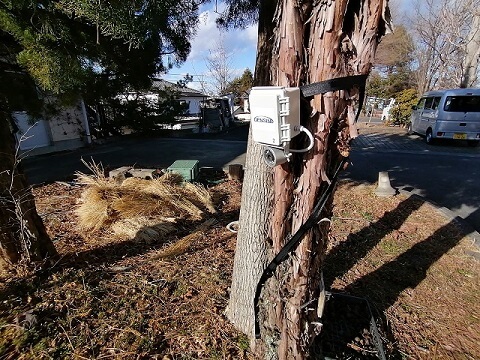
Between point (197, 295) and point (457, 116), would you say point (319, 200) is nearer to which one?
point (197, 295)

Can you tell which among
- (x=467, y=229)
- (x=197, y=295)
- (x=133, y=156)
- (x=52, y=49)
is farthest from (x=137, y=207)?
(x=133, y=156)

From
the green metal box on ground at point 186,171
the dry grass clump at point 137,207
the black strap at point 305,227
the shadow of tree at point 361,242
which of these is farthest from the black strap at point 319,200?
the green metal box on ground at point 186,171

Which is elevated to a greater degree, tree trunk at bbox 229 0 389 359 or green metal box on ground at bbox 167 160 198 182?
tree trunk at bbox 229 0 389 359

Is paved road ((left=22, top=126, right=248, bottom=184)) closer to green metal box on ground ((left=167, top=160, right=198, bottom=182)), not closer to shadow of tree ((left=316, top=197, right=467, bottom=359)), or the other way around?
green metal box on ground ((left=167, top=160, right=198, bottom=182))

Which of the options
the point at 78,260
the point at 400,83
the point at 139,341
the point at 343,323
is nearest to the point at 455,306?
the point at 343,323

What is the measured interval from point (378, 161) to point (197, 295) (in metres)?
7.30

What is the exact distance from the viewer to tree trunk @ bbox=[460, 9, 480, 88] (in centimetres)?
1111

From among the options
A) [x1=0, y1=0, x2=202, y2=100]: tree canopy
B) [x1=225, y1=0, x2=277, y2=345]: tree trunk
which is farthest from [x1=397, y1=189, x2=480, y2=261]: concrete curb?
[x1=0, y1=0, x2=202, y2=100]: tree canopy

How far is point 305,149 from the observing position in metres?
1.09

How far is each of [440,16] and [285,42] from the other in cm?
1809

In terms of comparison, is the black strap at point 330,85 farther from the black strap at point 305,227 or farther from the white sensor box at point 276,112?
the black strap at point 305,227

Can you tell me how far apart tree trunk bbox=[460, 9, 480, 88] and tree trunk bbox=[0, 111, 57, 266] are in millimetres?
15229

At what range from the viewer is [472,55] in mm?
11289

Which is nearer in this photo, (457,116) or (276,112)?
(276,112)
